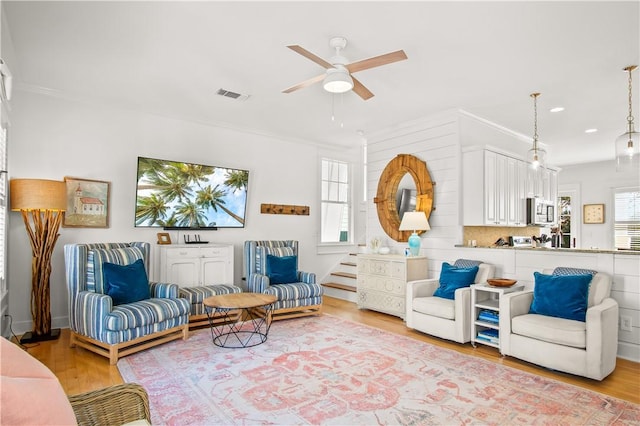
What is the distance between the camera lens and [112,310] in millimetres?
3355

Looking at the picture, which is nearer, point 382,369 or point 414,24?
point 414,24

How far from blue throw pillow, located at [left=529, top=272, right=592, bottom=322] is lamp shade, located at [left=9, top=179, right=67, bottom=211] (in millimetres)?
4819

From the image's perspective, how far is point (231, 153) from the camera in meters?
5.75

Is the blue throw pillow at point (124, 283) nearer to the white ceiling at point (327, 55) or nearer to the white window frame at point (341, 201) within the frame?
the white ceiling at point (327, 55)

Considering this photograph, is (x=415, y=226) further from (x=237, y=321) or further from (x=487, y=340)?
(x=237, y=321)

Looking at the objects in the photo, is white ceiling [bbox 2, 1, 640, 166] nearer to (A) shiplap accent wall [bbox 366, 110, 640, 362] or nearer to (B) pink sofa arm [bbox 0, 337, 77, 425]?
(A) shiplap accent wall [bbox 366, 110, 640, 362]

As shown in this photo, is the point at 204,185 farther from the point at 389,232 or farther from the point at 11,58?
the point at 389,232

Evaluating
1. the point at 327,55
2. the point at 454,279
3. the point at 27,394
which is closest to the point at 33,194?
the point at 327,55

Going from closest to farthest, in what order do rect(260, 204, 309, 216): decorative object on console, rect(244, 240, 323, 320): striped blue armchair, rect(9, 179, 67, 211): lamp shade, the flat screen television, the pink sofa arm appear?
the pink sofa arm
rect(9, 179, 67, 211): lamp shade
rect(244, 240, 323, 320): striped blue armchair
the flat screen television
rect(260, 204, 309, 216): decorative object on console

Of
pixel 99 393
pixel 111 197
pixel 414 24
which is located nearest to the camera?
pixel 99 393

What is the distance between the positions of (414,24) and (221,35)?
1529 mm

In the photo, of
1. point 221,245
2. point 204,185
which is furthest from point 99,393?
point 204,185

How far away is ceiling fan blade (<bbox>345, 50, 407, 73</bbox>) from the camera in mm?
2701

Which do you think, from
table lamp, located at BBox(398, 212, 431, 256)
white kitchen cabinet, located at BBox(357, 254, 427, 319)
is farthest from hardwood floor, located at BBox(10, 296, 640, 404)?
table lamp, located at BBox(398, 212, 431, 256)
